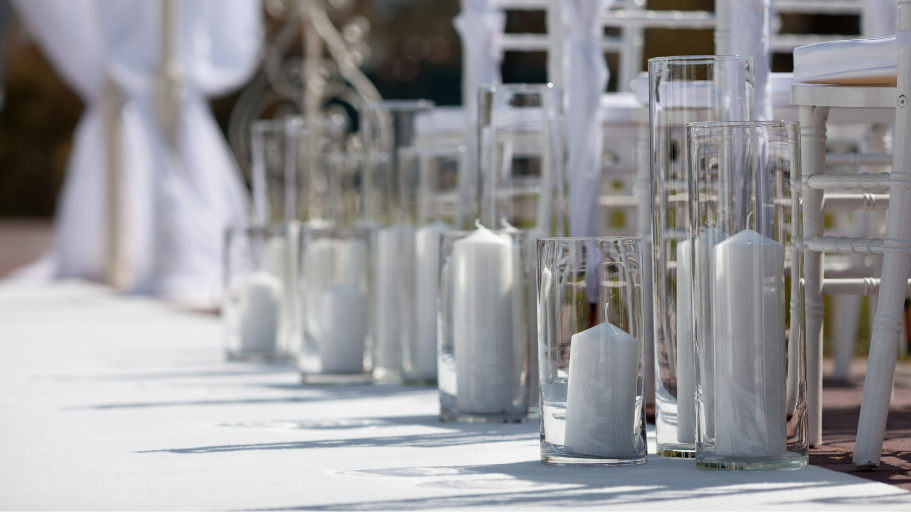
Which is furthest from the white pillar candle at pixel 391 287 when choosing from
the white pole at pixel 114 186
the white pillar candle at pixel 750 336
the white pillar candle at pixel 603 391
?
the white pole at pixel 114 186

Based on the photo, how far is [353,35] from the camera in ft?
17.7

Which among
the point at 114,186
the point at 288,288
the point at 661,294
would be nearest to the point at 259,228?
the point at 288,288

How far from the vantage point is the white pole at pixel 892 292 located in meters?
1.31

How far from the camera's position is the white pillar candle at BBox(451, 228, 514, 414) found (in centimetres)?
161

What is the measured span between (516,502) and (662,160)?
491mm

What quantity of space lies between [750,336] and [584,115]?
746 millimetres

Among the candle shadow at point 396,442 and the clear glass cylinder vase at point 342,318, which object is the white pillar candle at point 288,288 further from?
the candle shadow at point 396,442

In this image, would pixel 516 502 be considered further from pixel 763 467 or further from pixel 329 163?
pixel 329 163

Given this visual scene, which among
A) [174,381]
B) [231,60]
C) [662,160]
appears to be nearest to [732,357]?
[662,160]

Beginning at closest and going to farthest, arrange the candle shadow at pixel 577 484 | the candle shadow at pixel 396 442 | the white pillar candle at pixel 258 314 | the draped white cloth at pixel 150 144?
the candle shadow at pixel 577 484 < the candle shadow at pixel 396 442 < the white pillar candle at pixel 258 314 < the draped white cloth at pixel 150 144

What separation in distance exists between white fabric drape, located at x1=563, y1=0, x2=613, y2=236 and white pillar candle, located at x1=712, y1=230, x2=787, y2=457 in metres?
0.63

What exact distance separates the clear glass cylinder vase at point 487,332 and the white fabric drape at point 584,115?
0.26m

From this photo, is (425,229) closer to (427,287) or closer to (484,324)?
(427,287)

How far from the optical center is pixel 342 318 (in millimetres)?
2098
